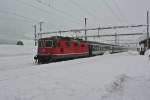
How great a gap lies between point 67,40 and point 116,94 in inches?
567

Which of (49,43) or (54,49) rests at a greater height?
(49,43)

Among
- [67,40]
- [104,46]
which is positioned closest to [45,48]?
[67,40]

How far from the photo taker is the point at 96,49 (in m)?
31.5

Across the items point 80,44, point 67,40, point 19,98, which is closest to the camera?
point 19,98

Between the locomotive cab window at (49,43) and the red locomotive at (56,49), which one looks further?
the locomotive cab window at (49,43)

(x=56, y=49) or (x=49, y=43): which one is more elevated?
(x=49, y=43)

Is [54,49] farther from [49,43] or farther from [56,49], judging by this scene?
[49,43]

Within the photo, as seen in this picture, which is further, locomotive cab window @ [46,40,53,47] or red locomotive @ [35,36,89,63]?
locomotive cab window @ [46,40,53,47]

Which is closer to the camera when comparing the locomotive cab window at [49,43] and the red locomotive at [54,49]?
the red locomotive at [54,49]

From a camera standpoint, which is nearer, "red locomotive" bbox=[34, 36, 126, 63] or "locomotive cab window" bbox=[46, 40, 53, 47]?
"red locomotive" bbox=[34, 36, 126, 63]

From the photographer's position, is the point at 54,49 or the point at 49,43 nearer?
the point at 54,49

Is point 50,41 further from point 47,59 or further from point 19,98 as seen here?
point 19,98

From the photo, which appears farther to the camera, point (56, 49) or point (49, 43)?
point (49, 43)

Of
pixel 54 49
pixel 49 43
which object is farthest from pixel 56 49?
pixel 49 43
